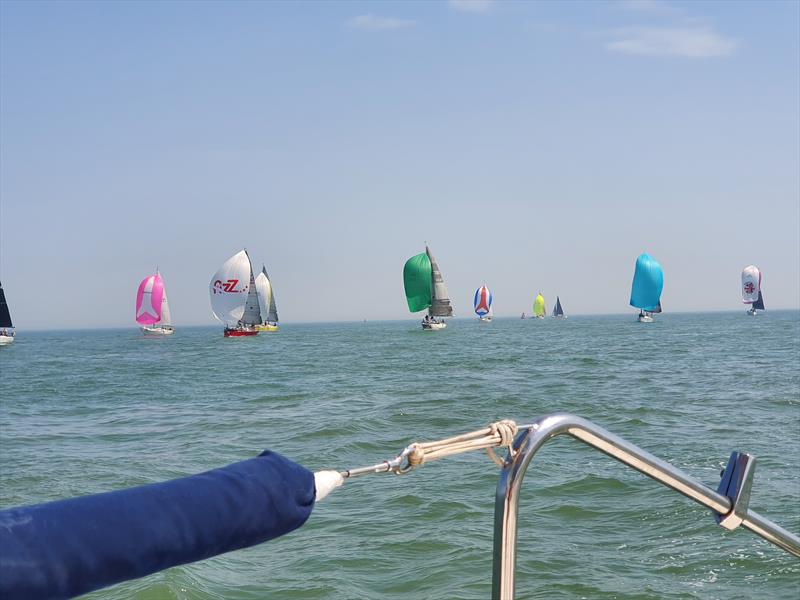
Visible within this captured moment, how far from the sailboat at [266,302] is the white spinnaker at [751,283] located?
57262mm

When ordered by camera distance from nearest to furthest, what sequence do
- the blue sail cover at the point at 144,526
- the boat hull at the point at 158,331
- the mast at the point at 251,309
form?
the blue sail cover at the point at 144,526 → the mast at the point at 251,309 → the boat hull at the point at 158,331

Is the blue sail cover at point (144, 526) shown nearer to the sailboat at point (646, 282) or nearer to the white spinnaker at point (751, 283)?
the sailboat at point (646, 282)

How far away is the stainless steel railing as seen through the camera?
1.47 meters

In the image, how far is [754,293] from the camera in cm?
9388

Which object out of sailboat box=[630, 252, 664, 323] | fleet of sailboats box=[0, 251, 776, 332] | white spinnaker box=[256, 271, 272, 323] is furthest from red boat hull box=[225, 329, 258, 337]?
sailboat box=[630, 252, 664, 323]

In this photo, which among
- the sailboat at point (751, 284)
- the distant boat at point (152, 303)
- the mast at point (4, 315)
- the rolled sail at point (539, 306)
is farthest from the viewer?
the rolled sail at point (539, 306)

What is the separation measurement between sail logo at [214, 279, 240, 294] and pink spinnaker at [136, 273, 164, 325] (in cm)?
1306

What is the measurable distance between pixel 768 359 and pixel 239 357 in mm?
25288

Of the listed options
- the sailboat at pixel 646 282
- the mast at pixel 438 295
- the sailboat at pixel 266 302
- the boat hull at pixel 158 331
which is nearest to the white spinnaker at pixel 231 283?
the sailboat at pixel 266 302

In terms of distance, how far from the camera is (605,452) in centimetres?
159

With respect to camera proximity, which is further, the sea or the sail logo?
the sail logo

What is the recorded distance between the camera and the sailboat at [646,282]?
63344 millimetres

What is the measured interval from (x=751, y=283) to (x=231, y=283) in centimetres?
6653

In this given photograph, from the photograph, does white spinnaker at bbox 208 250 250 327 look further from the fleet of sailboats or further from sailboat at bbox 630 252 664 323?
sailboat at bbox 630 252 664 323
